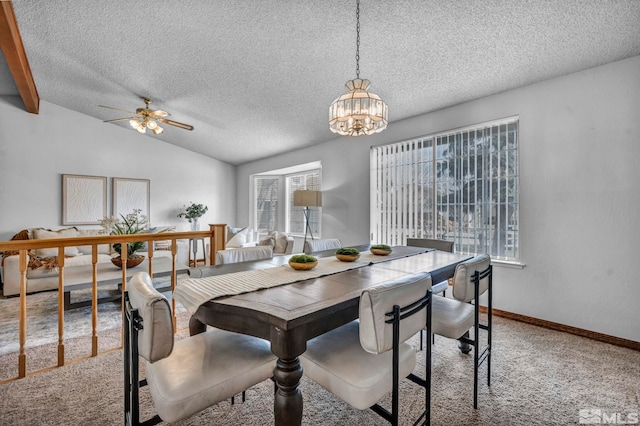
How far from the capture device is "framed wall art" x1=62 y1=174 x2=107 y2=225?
536cm

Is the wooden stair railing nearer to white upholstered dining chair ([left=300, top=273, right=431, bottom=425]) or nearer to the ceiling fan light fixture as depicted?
white upholstered dining chair ([left=300, top=273, right=431, bottom=425])

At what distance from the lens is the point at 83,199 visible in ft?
18.1

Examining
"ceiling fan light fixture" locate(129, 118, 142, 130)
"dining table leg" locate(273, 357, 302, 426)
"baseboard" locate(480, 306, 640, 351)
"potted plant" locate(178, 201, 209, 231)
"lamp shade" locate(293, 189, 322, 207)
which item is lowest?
"baseboard" locate(480, 306, 640, 351)

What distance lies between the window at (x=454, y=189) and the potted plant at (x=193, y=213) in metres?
4.27

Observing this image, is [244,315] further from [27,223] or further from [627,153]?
[27,223]

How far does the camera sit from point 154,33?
2.98 metres

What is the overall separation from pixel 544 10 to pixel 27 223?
24.6ft

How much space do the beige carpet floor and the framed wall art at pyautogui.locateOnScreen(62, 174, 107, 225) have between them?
398 centimetres

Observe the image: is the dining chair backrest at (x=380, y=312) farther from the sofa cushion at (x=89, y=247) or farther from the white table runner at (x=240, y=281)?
the sofa cushion at (x=89, y=247)

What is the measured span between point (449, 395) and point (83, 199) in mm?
6650

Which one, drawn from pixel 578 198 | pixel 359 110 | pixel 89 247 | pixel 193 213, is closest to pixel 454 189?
pixel 578 198

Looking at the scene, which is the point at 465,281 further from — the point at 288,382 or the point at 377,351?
the point at 288,382

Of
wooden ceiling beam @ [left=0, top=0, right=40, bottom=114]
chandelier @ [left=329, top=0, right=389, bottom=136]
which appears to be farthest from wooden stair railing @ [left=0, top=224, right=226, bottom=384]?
wooden ceiling beam @ [left=0, top=0, right=40, bottom=114]

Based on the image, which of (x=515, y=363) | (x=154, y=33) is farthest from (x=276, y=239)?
(x=515, y=363)
